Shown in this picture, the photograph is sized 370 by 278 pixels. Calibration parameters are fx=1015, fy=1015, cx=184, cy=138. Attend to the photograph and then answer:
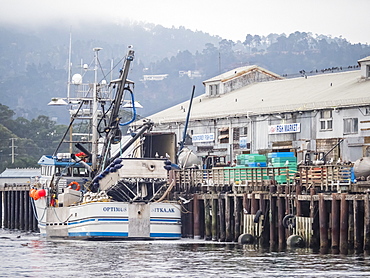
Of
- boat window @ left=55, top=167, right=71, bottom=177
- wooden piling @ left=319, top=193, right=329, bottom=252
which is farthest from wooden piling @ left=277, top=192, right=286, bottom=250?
boat window @ left=55, top=167, right=71, bottom=177

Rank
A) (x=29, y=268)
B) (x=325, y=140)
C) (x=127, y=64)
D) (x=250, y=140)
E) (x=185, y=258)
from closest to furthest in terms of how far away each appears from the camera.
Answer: (x=29, y=268)
(x=185, y=258)
(x=127, y=64)
(x=325, y=140)
(x=250, y=140)

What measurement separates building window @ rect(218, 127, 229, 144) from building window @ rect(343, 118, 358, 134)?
1218cm

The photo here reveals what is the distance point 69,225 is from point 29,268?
15.2 meters

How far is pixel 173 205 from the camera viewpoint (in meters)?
55.5

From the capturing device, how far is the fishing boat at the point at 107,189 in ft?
178

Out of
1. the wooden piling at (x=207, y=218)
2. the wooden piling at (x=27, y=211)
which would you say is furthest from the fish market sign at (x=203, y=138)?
the wooden piling at (x=207, y=218)

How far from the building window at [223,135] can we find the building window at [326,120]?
10.2 metres

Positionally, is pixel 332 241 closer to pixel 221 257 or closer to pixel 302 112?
pixel 221 257

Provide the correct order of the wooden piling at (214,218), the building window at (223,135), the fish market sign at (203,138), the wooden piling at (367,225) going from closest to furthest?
1. the wooden piling at (367,225)
2. the wooden piling at (214,218)
3. the building window at (223,135)
4. the fish market sign at (203,138)

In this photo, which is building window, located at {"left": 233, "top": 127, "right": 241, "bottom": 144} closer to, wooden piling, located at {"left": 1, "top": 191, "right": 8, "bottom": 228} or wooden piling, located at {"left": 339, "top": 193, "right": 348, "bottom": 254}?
wooden piling, located at {"left": 1, "top": 191, "right": 8, "bottom": 228}

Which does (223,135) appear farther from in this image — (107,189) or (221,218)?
(221,218)

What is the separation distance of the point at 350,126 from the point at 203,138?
15.6m

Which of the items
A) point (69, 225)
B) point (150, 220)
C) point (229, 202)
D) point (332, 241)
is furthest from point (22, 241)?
point (332, 241)

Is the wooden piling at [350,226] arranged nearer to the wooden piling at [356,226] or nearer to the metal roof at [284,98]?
the wooden piling at [356,226]
